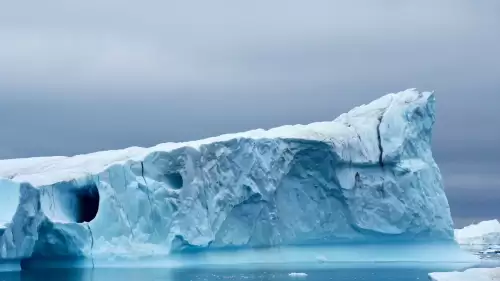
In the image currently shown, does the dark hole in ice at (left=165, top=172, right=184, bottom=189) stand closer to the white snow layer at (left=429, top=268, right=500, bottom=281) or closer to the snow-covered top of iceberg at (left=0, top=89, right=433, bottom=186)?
the snow-covered top of iceberg at (left=0, top=89, right=433, bottom=186)

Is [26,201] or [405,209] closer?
[26,201]

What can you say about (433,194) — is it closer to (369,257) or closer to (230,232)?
(369,257)

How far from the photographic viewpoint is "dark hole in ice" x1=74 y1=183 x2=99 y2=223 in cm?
2305

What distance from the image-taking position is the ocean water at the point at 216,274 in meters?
20.2

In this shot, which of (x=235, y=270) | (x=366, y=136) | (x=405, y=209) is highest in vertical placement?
(x=366, y=136)

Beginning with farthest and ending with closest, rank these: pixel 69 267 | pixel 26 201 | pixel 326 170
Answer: pixel 326 170 < pixel 69 267 < pixel 26 201

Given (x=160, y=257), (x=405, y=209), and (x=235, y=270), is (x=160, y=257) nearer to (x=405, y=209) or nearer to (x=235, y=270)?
(x=235, y=270)

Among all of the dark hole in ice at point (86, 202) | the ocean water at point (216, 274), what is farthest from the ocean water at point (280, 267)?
the dark hole in ice at point (86, 202)

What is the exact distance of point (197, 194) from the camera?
75.8ft

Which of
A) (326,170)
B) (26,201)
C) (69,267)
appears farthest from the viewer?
(326,170)

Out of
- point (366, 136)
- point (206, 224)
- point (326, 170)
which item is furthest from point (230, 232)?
point (366, 136)

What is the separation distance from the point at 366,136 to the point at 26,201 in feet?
34.8

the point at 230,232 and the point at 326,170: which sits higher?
the point at 326,170

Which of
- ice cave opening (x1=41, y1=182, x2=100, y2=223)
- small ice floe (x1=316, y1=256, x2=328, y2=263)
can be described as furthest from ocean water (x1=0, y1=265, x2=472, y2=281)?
ice cave opening (x1=41, y1=182, x2=100, y2=223)
